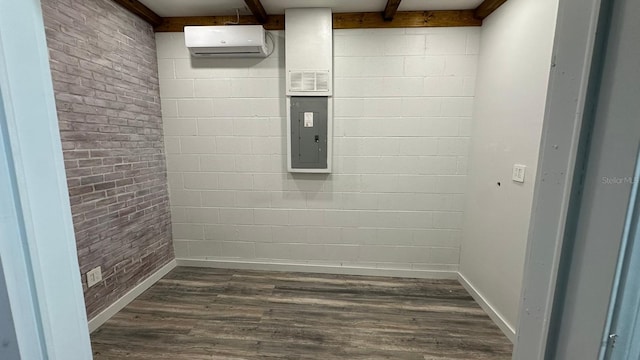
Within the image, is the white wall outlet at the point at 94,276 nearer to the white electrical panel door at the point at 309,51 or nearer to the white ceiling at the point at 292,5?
the white electrical panel door at the point at 309,51

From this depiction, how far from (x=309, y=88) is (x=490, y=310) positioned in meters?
2.59

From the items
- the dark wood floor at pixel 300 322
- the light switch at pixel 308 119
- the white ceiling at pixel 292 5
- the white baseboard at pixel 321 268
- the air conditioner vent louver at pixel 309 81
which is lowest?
the dark wood floor at pixel 300 322

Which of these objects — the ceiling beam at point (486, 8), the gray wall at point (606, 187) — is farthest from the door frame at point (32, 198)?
the ceiling beam at point (486, 8)

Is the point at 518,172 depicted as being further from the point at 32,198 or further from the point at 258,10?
the point at 258,10

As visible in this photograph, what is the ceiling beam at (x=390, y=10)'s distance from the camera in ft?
7.23

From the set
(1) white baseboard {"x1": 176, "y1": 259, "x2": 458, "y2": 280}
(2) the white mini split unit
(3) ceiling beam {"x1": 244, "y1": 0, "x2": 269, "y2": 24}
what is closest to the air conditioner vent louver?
(2) the white mini split unit

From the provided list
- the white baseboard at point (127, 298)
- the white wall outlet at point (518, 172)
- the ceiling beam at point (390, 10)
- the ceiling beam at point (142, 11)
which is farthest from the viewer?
the ceiling beam at point (142, 11)

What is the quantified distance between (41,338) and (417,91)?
2855mm

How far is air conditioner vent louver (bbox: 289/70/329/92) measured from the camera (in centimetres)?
254

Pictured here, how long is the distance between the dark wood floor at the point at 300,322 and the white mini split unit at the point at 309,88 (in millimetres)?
1288

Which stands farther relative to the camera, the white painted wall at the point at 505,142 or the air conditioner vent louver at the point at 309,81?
the air conditioner vent louver at the point at 309,81

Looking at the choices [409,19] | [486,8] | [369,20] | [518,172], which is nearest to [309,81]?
[369,20]

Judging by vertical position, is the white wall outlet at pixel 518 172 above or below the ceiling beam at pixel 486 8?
below

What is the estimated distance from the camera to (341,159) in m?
2.74
